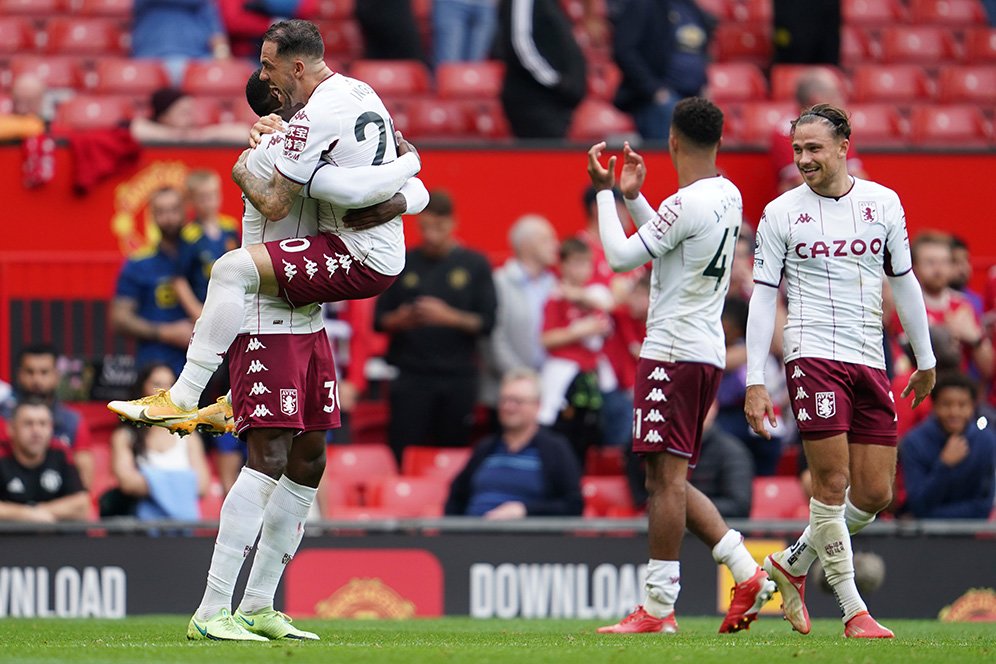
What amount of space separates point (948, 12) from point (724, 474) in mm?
8642

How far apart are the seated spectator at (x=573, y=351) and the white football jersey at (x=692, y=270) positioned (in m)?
4.19

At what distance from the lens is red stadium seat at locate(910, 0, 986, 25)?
58.8 ft

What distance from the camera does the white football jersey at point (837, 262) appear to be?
296 inches

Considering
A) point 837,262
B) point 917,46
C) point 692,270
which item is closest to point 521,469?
point 692,270

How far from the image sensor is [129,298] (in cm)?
1192

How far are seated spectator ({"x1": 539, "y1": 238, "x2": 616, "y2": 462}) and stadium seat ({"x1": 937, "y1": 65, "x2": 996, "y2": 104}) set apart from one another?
5.93m

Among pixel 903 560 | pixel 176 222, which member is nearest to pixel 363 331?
pixel 176 222

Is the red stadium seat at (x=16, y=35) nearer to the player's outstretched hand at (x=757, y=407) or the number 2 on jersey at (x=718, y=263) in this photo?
the number 2 on jersey at (x=718, y=263)

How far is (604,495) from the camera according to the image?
1207cm

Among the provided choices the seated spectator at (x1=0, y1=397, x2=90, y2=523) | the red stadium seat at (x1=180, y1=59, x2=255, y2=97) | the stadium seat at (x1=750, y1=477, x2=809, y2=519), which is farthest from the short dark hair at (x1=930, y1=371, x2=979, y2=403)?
the red stadium seat at (x1=180, y1=59, x2=255, y2=97)

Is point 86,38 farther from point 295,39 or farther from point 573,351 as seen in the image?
point 295,39

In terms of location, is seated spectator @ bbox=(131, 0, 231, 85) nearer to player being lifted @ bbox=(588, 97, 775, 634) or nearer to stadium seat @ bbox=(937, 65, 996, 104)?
stadium seat @ bbox=(937, 65, 996, 104)

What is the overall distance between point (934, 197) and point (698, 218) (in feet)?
22.4

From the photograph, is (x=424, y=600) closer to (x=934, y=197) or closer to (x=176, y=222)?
(x=176, y=222)
